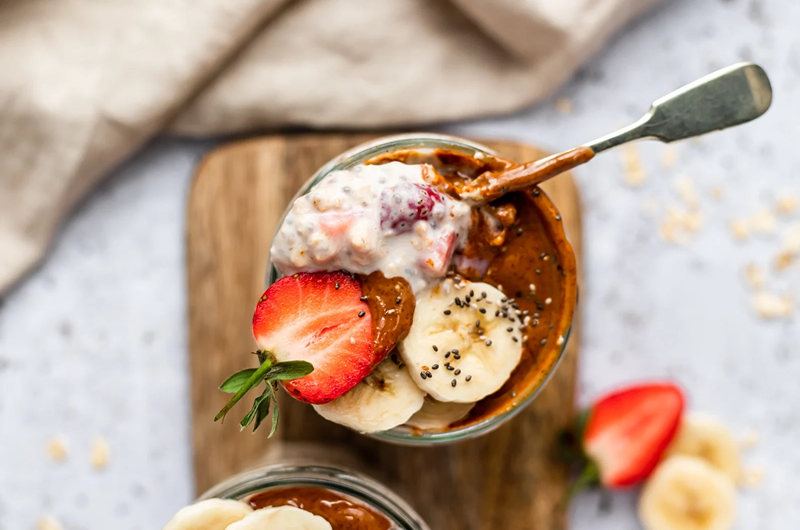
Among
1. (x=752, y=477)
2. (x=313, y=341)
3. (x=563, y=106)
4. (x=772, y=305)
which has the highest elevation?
(x=563, y=106)

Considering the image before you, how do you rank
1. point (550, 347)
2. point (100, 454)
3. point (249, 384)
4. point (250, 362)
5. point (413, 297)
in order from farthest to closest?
1. point (100, 454)
2. point (250, 362)
3. point (550, 347)
4. point (413, 297)
5. point (249, 384)

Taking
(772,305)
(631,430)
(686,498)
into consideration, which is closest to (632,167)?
(772,305)

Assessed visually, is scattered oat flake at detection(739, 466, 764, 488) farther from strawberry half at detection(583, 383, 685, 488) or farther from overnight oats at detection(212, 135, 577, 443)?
overnight oats at detection(212, 135, 577, 443)

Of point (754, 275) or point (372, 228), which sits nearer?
point (372, 228)

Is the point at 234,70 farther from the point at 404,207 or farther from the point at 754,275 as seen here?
the point at 754,275

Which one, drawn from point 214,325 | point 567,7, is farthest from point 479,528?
point 567,7

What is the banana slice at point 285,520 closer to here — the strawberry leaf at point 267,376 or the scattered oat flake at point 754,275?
the strawberry leaf at point 267,376

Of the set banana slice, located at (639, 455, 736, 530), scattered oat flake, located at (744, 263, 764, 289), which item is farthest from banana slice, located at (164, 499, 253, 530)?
scattered oat flake, located at (744, 263, 764, 289)

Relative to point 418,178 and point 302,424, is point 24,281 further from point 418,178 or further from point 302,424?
point 418,178
